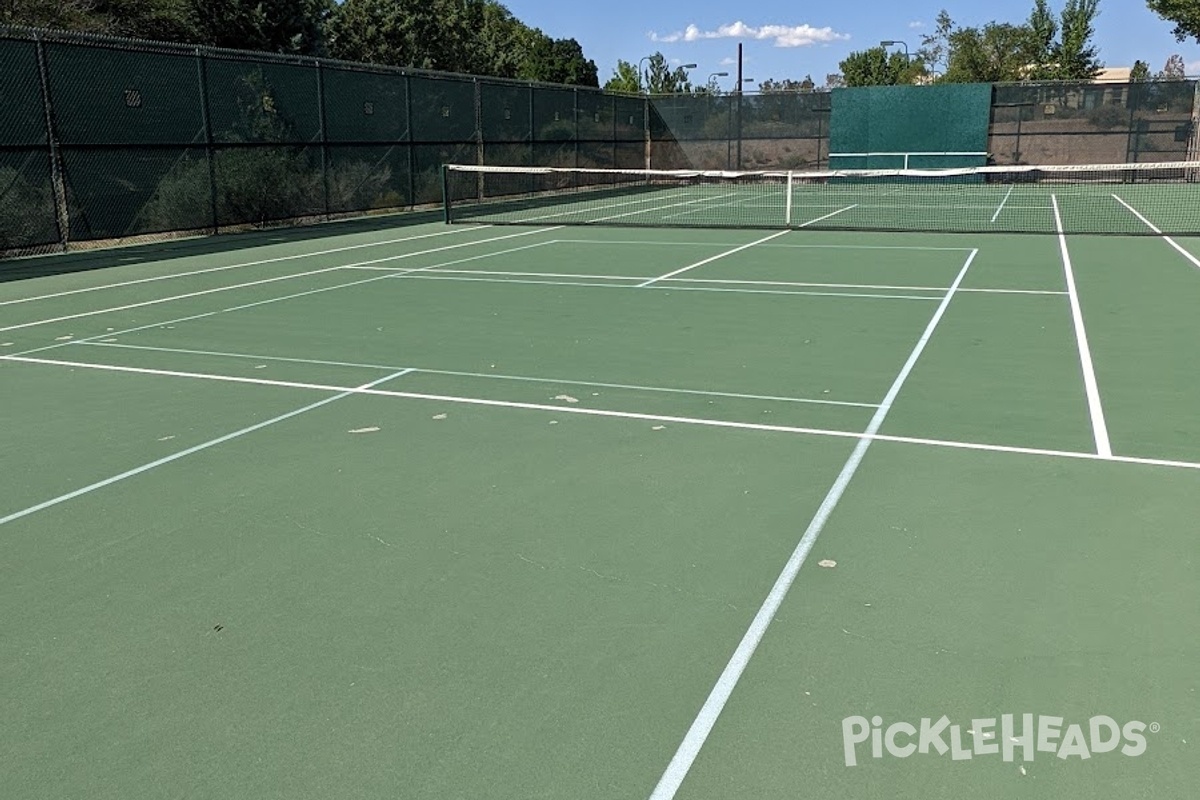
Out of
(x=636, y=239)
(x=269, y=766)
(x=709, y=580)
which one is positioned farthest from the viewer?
(x=636, y=239)

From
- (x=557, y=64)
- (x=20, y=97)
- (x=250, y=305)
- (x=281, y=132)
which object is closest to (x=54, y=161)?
(x=20, y=97)

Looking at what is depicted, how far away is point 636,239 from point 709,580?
14522 mm

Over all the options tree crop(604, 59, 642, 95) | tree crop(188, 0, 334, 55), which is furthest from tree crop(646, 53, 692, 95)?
tree crop(188, 0, 334, 55)

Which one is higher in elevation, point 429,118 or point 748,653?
point 429,118

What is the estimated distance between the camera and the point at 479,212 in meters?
25.7

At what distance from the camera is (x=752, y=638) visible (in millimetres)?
3604

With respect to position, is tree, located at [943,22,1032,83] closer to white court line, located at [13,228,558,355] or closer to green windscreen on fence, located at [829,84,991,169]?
green windscreen on fence, located at [829,84,991,169]

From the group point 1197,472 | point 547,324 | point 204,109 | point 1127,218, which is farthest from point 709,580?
point 1127,218

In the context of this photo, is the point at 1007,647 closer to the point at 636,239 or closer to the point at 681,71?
the point at 636,239

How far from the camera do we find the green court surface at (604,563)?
2957 mm

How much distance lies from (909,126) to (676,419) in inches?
→ 1399

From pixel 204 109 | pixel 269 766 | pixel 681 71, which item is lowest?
pixel 269 766

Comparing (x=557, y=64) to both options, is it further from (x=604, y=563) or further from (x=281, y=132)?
(x=604, y=563)

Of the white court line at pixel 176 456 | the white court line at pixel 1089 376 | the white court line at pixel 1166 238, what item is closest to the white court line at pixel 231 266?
the white court line at pixel 176 456
